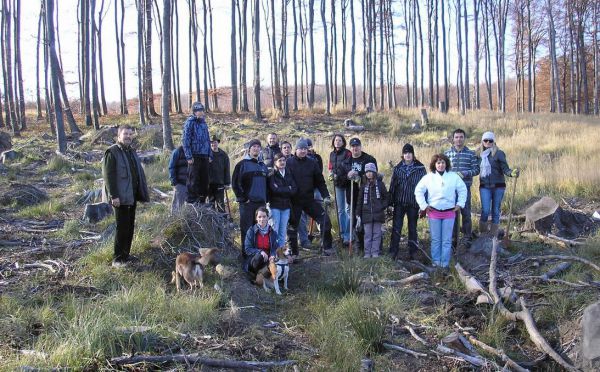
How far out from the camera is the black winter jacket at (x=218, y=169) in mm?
9430

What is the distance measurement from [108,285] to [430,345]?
12.7ft

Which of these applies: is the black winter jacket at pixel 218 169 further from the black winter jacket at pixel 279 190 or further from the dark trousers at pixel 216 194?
the black winter jacket at pixel 279 190

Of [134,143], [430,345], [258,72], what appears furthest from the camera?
[258,72]

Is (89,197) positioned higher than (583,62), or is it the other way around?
(583,62)

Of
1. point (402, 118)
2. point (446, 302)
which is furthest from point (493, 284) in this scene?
point (402, 118)

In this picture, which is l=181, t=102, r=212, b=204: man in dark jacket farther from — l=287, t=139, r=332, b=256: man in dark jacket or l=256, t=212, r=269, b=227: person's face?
l=256, t=212, r=269, b=227: person's face

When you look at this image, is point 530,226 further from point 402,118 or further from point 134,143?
point 402,118

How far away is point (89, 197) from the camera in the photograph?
38.0ft

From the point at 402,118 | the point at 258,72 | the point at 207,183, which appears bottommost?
the point at 207,183

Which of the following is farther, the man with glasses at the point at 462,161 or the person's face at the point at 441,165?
the man with glasses at the point at 462,161

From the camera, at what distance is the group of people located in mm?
6750

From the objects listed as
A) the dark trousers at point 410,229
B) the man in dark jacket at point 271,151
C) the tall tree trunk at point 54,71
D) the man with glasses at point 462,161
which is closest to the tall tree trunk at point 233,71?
the tall tree trunk at point 54,71

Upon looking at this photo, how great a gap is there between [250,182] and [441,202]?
297 centimetres

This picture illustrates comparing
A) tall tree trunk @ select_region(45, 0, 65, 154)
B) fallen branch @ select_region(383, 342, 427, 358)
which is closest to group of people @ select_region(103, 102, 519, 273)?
fallen branch @ select_region(383, 342, 427, 358)
